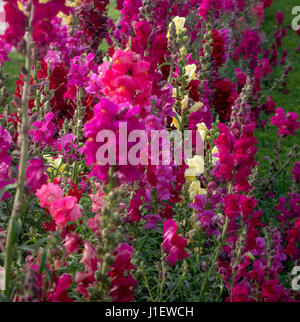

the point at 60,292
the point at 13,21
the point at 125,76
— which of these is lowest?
the point at 60,292

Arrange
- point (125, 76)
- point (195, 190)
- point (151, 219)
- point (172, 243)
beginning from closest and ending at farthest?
point (125, 76), point (172, 243), point (151, 219), point (195, 190)

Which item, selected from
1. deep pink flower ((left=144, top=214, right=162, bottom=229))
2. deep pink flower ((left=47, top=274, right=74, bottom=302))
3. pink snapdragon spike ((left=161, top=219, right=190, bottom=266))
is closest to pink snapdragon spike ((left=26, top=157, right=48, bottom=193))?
deep pink flower ((left=47, top=274, right=74, bottom=302))

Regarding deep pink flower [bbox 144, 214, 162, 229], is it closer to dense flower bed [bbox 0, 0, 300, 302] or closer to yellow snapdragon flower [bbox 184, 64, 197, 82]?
dense flower bed [bbox 0, 0, 300, 302]

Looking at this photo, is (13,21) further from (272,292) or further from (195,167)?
(272,292)

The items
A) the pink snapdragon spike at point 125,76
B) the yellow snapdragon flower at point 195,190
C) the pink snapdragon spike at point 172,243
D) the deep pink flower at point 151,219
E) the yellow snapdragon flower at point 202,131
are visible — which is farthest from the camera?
the yellow snapdragon flower at point 202,131

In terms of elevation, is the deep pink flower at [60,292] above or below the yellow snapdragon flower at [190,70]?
below

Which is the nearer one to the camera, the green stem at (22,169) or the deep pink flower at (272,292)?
the green stem at (22,169)

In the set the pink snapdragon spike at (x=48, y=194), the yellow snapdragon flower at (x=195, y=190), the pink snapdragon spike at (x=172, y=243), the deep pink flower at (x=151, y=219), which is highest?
the yellow snapdragon flower at (x=195, y=190)

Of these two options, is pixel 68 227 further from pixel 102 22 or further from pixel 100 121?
pixel 102 22

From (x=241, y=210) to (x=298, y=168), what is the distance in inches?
Answer: 87.2

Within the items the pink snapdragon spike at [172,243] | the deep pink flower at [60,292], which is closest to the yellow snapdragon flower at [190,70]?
the pink snapdragon spike at [172,243]

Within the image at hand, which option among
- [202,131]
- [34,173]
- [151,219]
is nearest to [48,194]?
[34,173]

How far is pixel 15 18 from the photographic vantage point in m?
1.46

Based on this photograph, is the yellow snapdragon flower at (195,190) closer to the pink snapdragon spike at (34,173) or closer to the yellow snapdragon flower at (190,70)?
the yellow snapdragon flower at (190,70)
